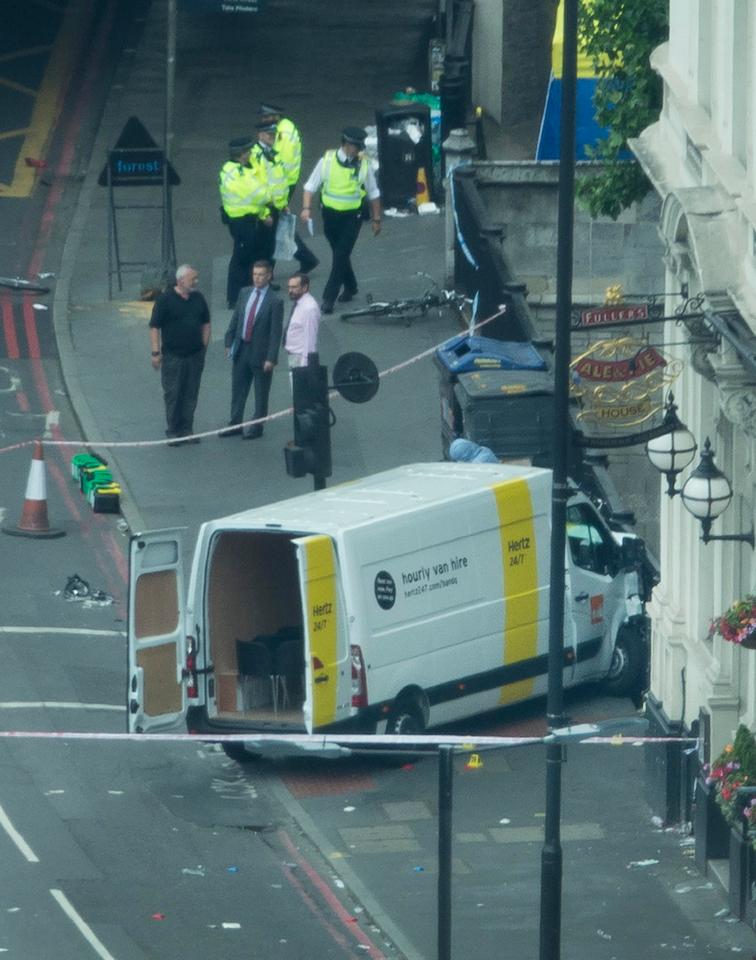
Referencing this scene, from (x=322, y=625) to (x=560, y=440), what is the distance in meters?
4.12

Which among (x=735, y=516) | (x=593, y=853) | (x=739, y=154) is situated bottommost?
(x=593, y=853)

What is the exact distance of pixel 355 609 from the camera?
60.4 feet

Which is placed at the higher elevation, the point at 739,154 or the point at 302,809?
the point at 739,154

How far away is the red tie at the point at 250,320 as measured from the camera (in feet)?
83.8

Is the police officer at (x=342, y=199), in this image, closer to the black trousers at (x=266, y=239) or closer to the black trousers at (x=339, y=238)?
the black trousers at (x=339, y=238)

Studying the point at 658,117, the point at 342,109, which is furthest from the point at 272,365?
the point at 342,109

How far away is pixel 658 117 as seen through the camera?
2112cm

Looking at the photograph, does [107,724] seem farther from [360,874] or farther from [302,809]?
[360,874]

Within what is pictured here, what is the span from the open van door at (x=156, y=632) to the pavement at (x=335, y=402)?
115 centimetres

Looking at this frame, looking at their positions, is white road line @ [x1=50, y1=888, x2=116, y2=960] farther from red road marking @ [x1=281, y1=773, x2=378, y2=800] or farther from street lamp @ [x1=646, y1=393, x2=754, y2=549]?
street lamp @ [x1=646, y1=393, x2=754, y2=549]

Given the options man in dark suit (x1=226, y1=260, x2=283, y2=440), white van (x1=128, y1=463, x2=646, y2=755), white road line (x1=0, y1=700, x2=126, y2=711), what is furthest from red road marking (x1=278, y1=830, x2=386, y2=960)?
man in dark suit (x1=226, y1=260, x2=283, y2=440)

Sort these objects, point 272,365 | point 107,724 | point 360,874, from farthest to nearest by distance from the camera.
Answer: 1. point 272,365
2. point 107,724
3. point 360,874

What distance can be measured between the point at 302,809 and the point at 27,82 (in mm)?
24598

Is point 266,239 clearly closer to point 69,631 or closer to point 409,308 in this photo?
point 409,308
